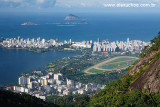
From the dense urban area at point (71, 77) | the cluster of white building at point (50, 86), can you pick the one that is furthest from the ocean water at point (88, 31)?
the cluster of white building at point (50, 86)

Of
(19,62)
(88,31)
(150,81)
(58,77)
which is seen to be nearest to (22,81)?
(58,77)

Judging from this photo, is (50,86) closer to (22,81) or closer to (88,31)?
(22,81)

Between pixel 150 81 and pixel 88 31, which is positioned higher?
pixel 88 31

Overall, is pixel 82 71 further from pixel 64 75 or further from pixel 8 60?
pixel 8 60

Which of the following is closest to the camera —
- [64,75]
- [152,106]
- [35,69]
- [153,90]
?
[152,106]

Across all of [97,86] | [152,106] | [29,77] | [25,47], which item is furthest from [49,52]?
[152,106]

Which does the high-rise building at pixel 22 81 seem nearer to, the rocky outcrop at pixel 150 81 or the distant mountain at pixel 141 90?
the distant mountain at pixel 141 90

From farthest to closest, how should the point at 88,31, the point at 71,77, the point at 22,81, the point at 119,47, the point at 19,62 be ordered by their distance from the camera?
the point at 88,31 → the point at 119,47 → the point at 19,62 → the point at 71,77 → the point at 22,81
